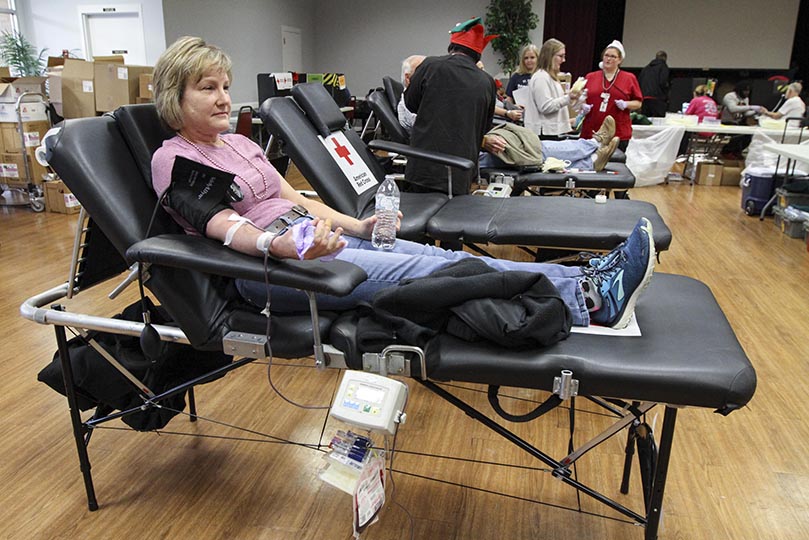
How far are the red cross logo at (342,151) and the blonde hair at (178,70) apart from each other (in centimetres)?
111

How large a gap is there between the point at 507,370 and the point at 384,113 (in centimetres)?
260

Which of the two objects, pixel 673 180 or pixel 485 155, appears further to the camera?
pixel 673 180

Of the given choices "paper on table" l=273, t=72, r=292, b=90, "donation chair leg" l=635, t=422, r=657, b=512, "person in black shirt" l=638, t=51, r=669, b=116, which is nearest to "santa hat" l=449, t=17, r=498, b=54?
"donation chair leg" l=635, t=422, r=657, b=512

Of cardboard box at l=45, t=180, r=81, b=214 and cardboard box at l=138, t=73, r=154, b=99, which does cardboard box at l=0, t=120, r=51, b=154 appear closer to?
cardboard box at l=45, t=180, r=81, b=214

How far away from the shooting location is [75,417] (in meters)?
1.50

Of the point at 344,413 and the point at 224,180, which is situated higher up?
the point at 224,180

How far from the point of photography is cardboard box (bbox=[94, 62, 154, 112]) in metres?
5.28

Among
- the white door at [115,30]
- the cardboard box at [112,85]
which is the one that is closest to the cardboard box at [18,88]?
the cardboard box at [112,85]

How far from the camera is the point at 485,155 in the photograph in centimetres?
351

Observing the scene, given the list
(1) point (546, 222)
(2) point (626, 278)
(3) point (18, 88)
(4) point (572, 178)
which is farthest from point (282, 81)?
(2) point (626, 278)

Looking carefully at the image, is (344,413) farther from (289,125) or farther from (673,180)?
(673,180)

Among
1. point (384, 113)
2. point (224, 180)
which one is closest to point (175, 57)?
point (224, 180)

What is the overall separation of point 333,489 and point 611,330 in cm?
85

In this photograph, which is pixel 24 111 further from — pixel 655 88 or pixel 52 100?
pixel 655 88
